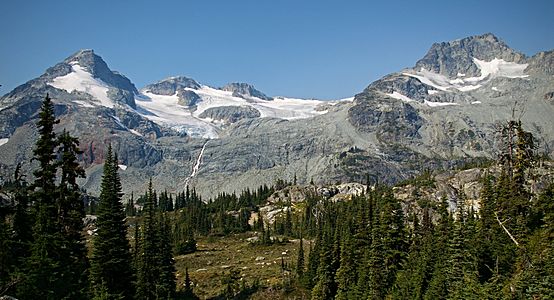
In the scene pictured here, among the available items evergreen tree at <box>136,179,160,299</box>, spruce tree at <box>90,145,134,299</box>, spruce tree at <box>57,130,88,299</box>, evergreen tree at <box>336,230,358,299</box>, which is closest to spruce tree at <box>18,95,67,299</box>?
spruce tree at <box>57,130,88,299</box>

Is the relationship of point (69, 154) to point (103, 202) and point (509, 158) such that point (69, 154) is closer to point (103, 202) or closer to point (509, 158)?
point (103, 202)

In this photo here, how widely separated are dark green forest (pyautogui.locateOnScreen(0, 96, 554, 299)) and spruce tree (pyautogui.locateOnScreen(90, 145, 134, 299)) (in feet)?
0.32

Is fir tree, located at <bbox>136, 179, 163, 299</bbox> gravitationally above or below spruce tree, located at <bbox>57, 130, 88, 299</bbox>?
below

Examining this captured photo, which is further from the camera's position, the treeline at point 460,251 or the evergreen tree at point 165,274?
the evergreen tree at point 165,274

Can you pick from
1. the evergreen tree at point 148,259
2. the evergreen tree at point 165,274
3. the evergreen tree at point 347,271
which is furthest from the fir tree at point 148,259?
the evergreen tree at point 347,271

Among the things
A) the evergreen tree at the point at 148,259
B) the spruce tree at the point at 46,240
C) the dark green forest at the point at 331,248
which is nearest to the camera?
the spruce tree at the point at 46,240

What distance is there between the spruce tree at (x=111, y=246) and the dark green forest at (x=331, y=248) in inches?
3.9

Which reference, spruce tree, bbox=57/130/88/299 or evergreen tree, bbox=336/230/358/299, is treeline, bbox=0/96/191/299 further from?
evergreen tree, bbox=336/230/358/299

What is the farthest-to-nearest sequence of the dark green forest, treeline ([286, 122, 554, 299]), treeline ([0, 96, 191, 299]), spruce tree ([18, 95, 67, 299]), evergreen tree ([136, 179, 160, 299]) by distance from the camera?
evergreen tree ([136, 179, 160, 299]) → treeline ([286, 122, 554, 299]) → the dark green forest → treeline ([0, 96, 191, 299]) → spruce tree ([18, 95, 67, 299])

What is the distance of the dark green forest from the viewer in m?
36.8

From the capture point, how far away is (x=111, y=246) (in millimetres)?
47562

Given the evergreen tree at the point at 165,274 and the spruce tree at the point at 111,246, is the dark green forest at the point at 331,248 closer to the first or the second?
the spruce tree at the point at 111,246

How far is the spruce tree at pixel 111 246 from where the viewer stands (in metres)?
46.8

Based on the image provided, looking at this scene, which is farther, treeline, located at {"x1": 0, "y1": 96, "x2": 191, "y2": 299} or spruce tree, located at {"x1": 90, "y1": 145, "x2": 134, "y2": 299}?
spruce tree, located at {"x1": 90, "y1": 145, "x2": 134, "y2": 299}
